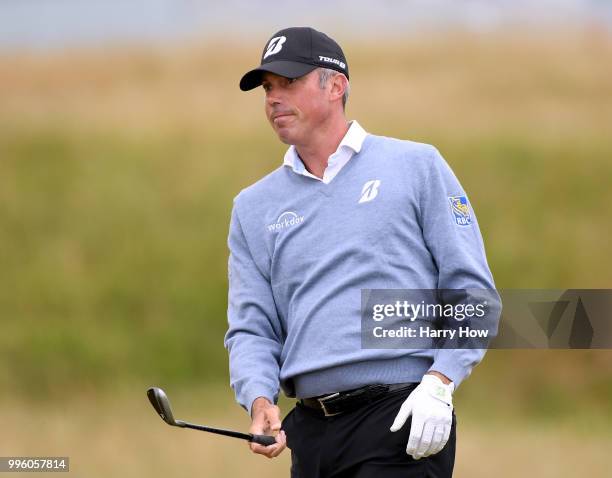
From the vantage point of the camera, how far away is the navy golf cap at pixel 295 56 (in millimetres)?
5066

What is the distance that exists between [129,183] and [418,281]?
12331 millimetres

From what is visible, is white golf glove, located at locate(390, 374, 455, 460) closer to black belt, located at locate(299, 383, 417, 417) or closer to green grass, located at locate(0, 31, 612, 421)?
black belt, located at locate(299, 383, 417, 417)

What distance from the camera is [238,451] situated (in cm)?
1151

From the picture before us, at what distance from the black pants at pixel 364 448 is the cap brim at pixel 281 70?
→ 1.16 m

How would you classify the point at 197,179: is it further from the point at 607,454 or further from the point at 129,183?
the point at 607,454

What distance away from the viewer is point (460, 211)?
4.92 m

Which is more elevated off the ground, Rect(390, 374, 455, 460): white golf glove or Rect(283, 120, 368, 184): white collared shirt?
Rect(283, 120, 368, 184): white collared shirt

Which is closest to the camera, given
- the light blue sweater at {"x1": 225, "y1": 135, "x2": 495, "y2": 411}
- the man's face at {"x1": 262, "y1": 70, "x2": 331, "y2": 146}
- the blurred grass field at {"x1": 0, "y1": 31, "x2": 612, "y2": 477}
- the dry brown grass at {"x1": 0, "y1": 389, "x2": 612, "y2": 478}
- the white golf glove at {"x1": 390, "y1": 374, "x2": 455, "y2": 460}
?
the white golf glove at {"x1": 390, "y1": 374, "x2": 455, "y2": 460}

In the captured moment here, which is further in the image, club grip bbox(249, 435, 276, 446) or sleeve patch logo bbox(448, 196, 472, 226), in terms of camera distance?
sleeve patch logo bbox(448, 196, 472, 226)

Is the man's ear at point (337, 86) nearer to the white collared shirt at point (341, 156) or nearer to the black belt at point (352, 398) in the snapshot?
the white collared shirt at point (341, 156)

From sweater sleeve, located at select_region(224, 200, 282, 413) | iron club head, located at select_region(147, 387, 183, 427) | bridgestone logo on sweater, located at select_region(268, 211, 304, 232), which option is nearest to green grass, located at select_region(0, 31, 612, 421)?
sweater sleeve, located at select_region(224, 200, 282, 413)

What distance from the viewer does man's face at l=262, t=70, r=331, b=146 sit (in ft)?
16.7

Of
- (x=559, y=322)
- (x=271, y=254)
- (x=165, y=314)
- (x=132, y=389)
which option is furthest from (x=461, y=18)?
(x=271, y=254)
